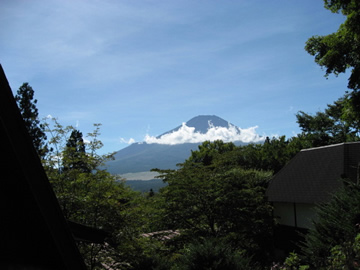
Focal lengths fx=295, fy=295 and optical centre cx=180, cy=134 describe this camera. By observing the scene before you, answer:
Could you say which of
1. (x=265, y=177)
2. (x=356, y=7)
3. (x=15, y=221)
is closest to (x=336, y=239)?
(x=15, y=221)

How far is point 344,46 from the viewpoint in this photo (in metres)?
15.4

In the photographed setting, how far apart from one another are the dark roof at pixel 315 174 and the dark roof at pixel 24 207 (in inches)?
647

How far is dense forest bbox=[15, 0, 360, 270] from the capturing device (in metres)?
7.88

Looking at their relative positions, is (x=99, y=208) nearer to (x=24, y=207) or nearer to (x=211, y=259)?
(x=211, y=259)

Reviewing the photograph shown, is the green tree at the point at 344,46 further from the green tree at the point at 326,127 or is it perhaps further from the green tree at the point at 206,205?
the green tree at the point at 326,127

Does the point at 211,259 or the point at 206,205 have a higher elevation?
the point at 206,205


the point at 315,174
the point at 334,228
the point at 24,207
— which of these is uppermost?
the point at 24,207

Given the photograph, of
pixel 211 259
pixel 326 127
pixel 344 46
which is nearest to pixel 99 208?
pixel 211 259

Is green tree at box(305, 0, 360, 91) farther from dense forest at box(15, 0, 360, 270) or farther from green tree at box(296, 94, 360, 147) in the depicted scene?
green tree at box(296, 94, 360, 147)

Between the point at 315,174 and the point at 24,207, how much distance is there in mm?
19698

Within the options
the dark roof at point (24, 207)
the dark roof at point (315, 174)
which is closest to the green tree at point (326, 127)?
the dark roof at point (315, 174)

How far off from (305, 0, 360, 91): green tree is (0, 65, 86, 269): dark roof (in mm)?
15494

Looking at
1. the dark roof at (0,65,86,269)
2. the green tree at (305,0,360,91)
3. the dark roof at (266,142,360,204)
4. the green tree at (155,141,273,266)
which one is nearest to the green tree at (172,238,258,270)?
the green tree at (155,141,273,266)

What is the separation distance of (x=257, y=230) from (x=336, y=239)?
5.53 m
